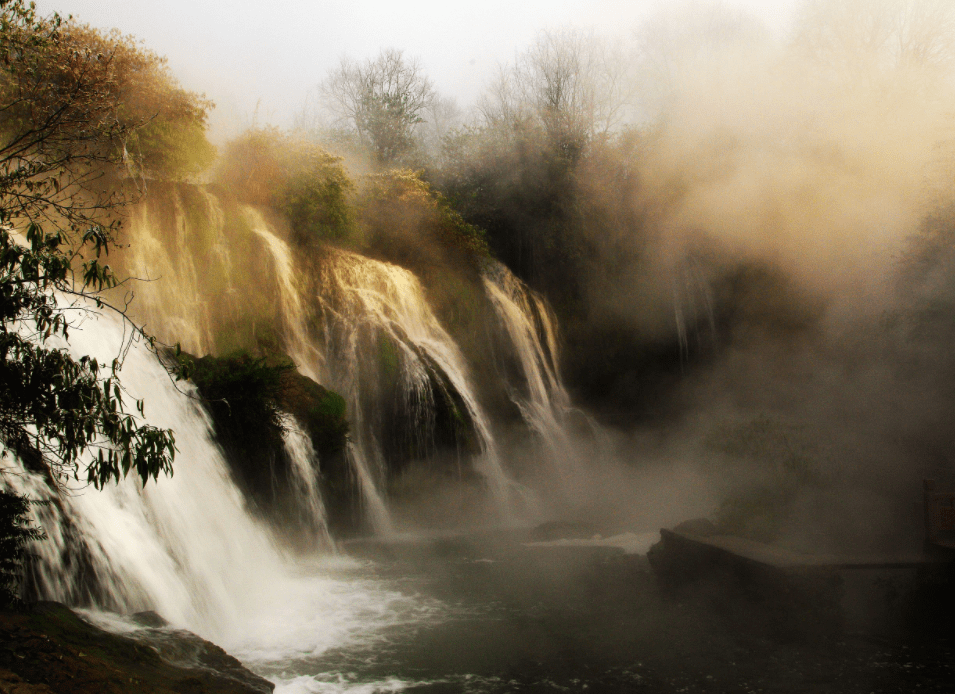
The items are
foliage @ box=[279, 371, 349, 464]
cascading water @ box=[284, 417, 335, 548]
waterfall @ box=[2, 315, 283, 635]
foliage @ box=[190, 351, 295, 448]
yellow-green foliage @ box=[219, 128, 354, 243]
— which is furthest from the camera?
yellow-green foliage @ box=[219, 128, 354, 243]

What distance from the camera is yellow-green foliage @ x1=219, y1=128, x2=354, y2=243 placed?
43.0 ft

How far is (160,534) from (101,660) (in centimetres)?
231

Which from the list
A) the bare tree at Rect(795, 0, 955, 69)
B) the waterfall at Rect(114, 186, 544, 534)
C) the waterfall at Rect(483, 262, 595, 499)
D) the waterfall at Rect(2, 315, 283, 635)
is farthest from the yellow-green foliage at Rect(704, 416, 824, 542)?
the bare tree at Rect(795, 0, 955, 69)

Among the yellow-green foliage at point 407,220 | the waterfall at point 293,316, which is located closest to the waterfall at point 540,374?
the yellow-green foliage at point 407,220

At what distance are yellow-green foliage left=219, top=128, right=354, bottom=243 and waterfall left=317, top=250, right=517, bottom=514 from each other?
88cm

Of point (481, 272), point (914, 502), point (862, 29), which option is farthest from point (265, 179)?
point (862, 29)

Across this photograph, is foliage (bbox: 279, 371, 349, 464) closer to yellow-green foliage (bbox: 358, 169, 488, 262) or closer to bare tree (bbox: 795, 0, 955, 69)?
yellow-green foliage (bbox: 358, 169, 488, 262)

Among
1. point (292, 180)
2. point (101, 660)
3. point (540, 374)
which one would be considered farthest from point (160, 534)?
point (540, 374)

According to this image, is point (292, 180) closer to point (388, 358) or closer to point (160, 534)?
point (388, 358)

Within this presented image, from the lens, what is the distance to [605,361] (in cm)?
1850

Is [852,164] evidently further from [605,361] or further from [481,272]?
[481,272]

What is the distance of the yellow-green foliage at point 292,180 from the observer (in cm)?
1312

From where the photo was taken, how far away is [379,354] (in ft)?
38.3

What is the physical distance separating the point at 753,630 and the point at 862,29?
16.2 meters
